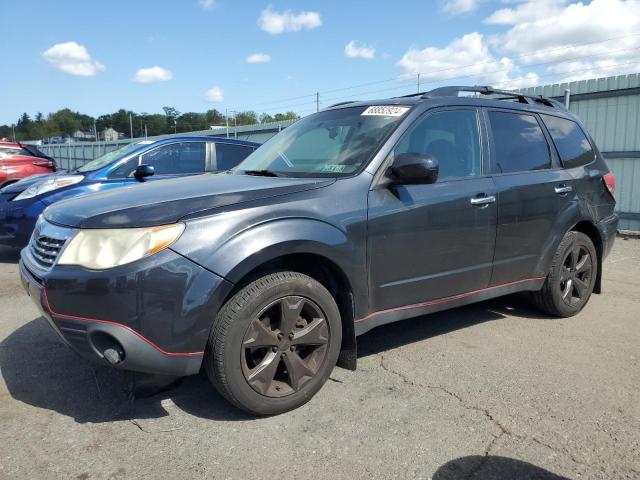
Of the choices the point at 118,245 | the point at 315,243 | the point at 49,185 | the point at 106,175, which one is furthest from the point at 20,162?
the point at 315,243

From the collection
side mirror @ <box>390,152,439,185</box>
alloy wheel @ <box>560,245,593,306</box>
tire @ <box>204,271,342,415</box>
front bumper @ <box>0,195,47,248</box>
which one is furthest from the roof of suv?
front bumper @ <box>0,195,47,248</box>

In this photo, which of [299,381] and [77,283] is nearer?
[77,283]

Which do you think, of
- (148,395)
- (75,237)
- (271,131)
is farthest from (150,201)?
(271,131)

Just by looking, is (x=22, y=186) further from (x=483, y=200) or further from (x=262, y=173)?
(x=483, y=200)

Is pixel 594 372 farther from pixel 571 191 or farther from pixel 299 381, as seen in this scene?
pixel 299 381

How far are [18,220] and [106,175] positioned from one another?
1.19 m

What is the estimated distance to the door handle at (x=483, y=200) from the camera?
361cm

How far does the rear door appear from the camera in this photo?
3.87 metres

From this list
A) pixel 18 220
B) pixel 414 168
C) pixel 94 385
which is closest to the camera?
pixel 414 168

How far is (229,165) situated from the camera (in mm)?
7371

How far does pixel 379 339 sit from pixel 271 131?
13.0m

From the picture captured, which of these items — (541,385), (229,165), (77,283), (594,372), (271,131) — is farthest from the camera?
(271,131)

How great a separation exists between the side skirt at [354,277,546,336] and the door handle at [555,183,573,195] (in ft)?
2.34

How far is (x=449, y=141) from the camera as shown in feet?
12.1
